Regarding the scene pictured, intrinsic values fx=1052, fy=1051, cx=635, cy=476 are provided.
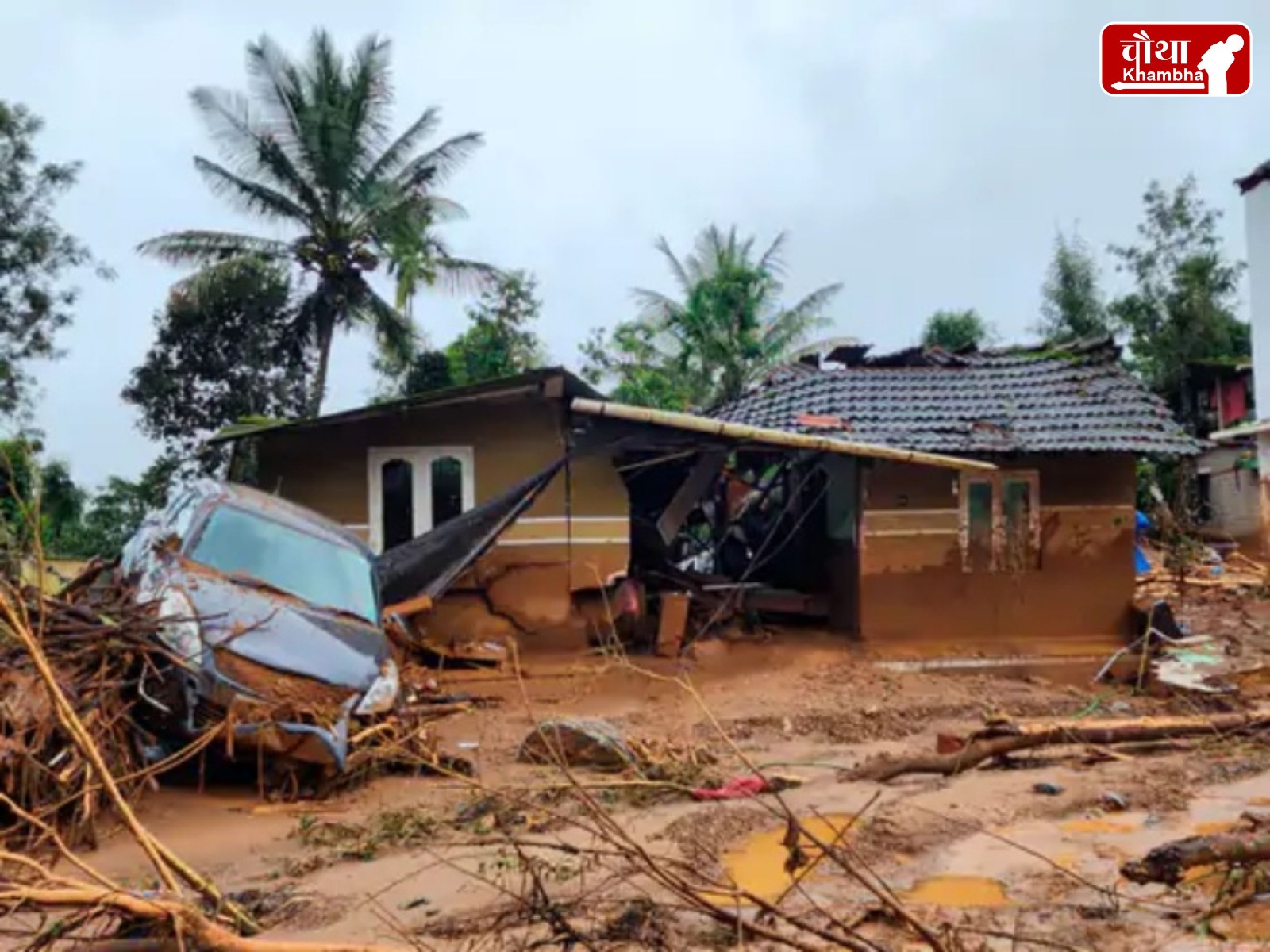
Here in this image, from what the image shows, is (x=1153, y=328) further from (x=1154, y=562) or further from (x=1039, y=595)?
(x=1039, y=595)

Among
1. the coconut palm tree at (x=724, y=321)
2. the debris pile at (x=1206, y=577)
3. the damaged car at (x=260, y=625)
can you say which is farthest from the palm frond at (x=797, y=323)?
the damaged car at (x=260, y=625)

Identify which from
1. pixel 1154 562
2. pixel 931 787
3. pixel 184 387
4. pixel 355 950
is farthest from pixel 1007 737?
pixel 184 387

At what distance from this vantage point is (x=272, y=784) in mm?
6305

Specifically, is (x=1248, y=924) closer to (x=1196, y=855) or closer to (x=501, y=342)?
(x=1196, y=855)

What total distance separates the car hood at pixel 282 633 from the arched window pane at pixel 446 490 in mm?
5583

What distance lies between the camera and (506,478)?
41.4ft

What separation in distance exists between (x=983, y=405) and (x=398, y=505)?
25.1 ft

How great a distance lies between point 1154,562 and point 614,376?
16.6m

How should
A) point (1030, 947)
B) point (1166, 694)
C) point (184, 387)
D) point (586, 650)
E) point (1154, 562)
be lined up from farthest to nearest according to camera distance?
1. point (184, 387)
2. point (1154, 562)
3. point (586, 650)
4. point (1166, 694)
5. point (1030, 947)

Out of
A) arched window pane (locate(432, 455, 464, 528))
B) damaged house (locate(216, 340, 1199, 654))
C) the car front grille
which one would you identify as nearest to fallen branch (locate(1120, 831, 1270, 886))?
the car front grille

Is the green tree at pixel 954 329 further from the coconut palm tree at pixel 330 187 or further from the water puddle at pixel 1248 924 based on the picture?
the water puddle at pixel 1248 924

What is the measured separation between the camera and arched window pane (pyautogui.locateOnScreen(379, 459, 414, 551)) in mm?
12773

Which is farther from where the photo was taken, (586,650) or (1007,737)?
(586,650)

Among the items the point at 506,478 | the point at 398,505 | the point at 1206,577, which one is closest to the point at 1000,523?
the point at 506,478
